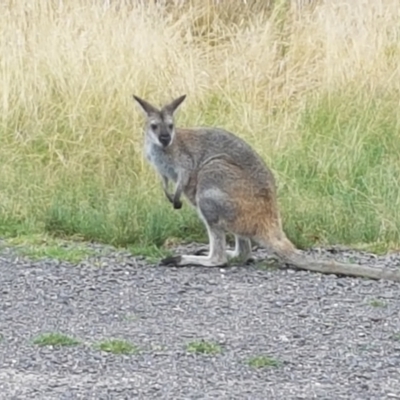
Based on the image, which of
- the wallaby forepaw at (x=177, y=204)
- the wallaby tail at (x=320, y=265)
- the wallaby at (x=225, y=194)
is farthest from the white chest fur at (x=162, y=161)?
the wallaby tail at (x=320, y=265)

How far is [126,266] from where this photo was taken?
7.45 meters

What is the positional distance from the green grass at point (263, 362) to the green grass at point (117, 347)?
21.3 inches

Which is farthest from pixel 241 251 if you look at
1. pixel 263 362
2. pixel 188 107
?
pixel 188 107

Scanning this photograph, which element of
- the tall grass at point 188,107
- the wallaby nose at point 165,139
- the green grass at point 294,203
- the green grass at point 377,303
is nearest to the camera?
the green grass at point 377,303

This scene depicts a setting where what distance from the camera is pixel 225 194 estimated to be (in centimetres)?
750

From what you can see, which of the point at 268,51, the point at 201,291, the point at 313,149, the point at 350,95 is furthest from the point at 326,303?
the point at 268,51

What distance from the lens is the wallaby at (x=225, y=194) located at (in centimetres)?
746

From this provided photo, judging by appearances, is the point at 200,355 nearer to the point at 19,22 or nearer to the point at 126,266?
the point at 126,266

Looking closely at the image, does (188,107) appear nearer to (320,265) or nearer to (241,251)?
(241,251)

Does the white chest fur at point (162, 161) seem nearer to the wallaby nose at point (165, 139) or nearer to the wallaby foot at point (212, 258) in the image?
the wallaby nose at point (165, 139)

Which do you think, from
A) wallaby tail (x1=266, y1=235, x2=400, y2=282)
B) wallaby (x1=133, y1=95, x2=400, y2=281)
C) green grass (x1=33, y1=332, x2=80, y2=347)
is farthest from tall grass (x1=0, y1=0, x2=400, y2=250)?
green grass (x1=33, y1=332, x2=80, y2=347)

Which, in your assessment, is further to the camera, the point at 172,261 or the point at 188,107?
the point at 188,107

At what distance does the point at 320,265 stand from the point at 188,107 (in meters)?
3.48

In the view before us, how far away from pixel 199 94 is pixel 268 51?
41.7 inches
